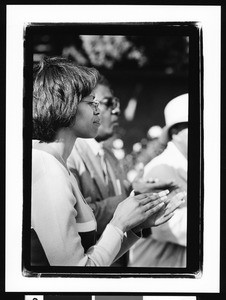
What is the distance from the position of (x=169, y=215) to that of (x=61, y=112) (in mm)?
517

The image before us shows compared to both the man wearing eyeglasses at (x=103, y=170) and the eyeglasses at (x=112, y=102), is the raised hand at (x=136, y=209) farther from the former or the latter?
the eyeglasses at (x=112, y=102)

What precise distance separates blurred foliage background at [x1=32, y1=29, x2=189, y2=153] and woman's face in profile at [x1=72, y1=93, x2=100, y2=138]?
9 cm

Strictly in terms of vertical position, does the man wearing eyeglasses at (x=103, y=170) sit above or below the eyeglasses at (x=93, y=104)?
below

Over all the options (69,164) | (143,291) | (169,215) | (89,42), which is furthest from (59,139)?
(143,291)

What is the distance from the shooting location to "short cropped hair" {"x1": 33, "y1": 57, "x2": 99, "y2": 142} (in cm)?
165

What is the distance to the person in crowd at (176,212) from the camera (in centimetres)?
166

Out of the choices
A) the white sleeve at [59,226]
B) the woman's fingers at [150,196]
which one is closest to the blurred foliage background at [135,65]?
the woman's fingers at [150,196]

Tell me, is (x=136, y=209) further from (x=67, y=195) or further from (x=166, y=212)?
(x=67, y=195)

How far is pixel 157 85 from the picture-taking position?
1.65 metres

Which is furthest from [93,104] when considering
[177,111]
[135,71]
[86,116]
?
[177,111]

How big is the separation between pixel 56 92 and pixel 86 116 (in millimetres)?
131

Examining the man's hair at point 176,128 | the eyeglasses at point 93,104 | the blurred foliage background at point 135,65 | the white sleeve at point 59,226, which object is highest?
the blurred foliage background at point 135,65

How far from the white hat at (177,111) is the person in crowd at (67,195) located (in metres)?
0.24

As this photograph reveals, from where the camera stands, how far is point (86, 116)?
1.66 m
